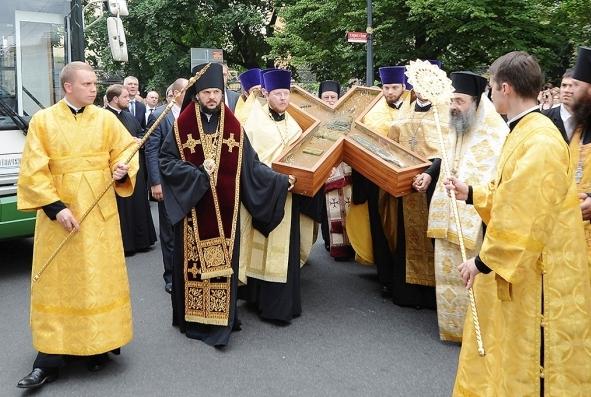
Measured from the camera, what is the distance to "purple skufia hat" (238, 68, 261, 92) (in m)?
7.06

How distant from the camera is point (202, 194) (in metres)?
4.56

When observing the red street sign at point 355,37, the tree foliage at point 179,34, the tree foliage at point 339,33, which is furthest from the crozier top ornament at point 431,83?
the tree foliage at point 179,34

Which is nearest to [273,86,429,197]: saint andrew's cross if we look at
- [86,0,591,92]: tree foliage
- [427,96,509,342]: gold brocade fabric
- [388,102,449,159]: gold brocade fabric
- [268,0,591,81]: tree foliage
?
[388,102,449,159]: gold brocade fabric

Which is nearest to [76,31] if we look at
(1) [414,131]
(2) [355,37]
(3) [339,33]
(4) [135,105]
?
(4) [135,105]

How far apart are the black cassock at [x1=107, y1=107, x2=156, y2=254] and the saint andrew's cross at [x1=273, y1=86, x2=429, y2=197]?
2.83 m

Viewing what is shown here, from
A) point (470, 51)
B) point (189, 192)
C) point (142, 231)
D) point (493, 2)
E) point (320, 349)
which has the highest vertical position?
point (493, 2)

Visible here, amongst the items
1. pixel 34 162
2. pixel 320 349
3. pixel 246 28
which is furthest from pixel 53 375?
pixel 246 28

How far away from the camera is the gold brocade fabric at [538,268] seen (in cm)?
256

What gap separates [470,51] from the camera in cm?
1902

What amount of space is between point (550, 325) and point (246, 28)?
26.6 m

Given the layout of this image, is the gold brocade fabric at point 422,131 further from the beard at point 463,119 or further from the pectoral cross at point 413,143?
the beard at point 463,119

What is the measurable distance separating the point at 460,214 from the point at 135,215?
14.6ft

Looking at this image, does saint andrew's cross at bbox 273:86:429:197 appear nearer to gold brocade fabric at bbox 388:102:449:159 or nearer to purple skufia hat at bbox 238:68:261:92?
gold brocade fabric at bbox 388:102:449:159

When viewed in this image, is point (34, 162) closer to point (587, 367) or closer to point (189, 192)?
point (189, 192)
